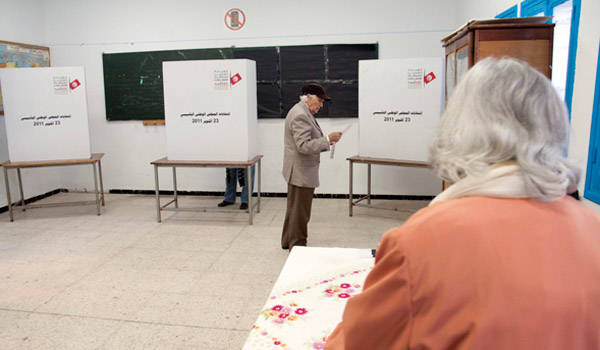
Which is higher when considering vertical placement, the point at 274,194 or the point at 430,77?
the point at 430,77

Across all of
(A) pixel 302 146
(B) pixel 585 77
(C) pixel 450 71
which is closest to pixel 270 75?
(A) pixel 302 146

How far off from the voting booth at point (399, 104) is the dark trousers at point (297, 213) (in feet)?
4.20

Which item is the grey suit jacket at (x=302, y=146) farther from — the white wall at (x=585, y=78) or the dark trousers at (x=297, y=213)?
the white wall at (x=585, y=78)

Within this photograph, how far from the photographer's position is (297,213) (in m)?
3.48

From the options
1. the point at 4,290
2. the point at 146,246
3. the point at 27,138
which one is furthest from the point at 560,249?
the point at 27,138

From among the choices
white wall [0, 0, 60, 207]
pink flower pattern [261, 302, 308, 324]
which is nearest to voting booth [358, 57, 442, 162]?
pink flower pattern [261, 302, 308, 324]

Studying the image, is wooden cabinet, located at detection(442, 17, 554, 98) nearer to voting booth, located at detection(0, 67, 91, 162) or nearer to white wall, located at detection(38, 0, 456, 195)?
white wall, located at detection(38, 0, 456, 195)

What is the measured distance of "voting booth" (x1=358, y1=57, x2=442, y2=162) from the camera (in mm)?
4219

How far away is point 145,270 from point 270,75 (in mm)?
2900

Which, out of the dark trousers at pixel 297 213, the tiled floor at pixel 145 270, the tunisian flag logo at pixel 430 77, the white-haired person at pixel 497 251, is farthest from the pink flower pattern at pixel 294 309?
the tunisian flag logo at pixel 430 77

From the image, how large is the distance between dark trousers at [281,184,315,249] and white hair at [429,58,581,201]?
105 inches

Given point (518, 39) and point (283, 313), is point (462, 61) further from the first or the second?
point (283, 313)

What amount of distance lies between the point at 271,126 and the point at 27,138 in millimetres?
2652

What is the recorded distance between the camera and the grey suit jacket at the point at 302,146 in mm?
3279
